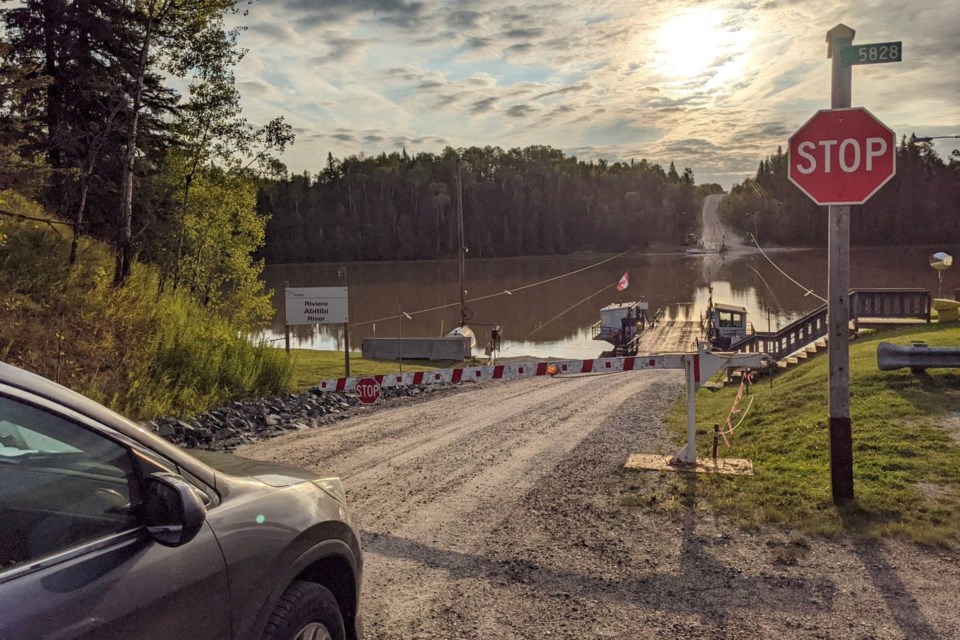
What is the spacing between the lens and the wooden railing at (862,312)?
19.9 meters

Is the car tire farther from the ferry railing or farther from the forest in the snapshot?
the ferry railing

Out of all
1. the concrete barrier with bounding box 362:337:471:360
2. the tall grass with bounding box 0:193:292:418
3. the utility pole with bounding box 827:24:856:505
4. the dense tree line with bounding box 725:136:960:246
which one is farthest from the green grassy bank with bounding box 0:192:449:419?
the dense tree line with bounding box 725:136:960:246

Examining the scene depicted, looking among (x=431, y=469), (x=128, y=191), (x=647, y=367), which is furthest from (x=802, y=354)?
(x=128, y=191)

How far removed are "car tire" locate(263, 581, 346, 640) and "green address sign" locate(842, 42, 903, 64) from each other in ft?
20.5

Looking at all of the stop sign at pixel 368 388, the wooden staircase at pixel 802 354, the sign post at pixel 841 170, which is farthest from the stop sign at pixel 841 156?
the wooden staircase at pixel 802 354

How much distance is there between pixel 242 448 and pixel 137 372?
3.28 metres

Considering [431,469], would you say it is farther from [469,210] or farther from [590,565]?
[469,210]

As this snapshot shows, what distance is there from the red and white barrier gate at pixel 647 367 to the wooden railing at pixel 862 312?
10.5m

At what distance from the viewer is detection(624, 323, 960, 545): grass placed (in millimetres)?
6039

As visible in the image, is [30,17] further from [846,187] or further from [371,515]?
[846,187]

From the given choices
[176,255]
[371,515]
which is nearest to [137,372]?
[371,515]

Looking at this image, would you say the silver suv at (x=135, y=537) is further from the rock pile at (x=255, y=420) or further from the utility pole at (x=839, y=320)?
the rock pile at (x=255, y=420)

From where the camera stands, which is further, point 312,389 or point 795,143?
point 312,389

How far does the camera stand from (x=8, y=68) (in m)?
11.7
